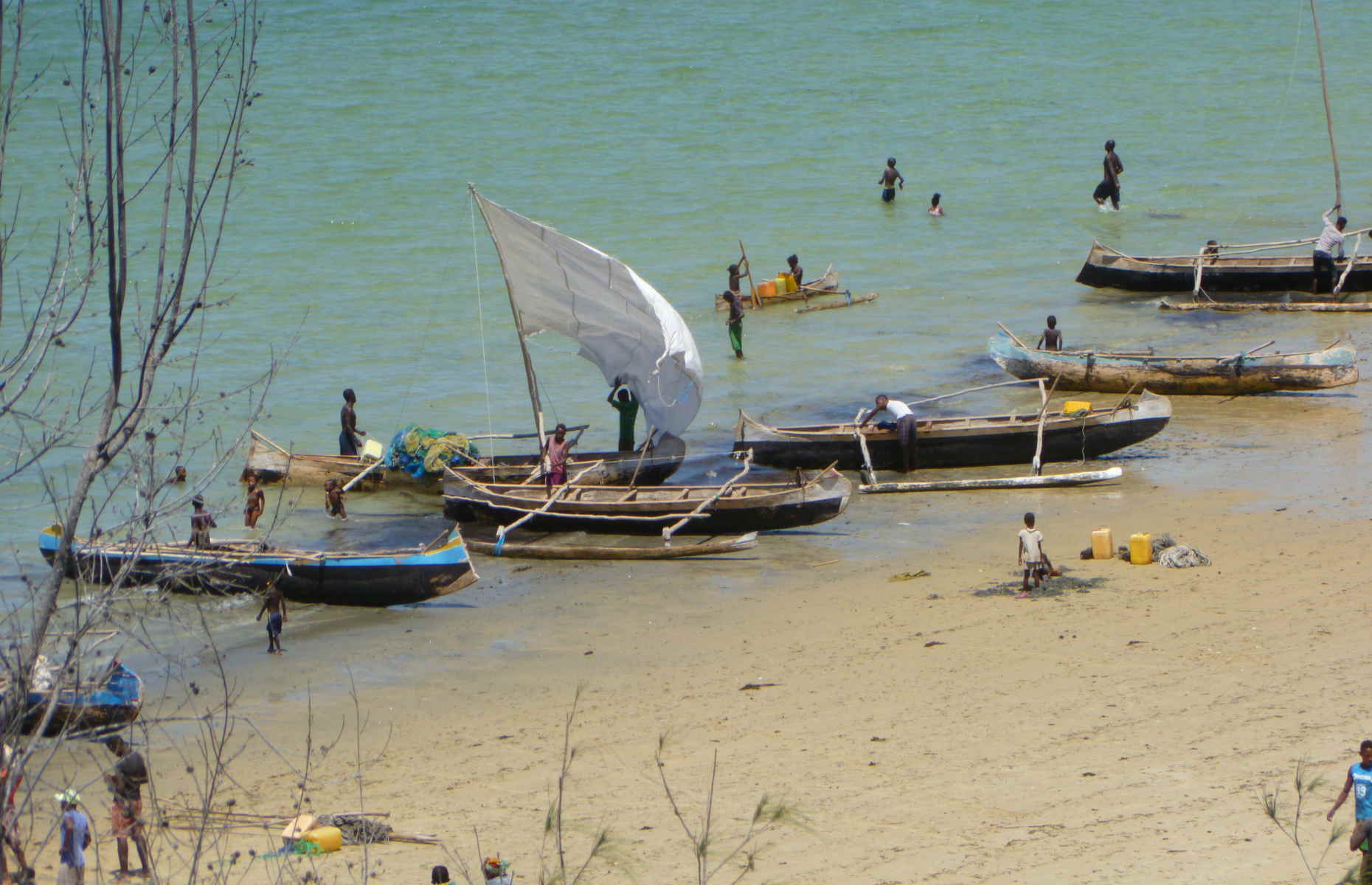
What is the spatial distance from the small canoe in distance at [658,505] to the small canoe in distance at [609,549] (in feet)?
0.82

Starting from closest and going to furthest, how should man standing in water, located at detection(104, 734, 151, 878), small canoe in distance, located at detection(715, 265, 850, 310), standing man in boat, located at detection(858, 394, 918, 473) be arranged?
man standing in water, located at detection(104, 734, 151, 878)
standing man in boat, located at detection(858, 394, 918, 473)
small canoe in distance, located at detection(715, 265, 850, 310)

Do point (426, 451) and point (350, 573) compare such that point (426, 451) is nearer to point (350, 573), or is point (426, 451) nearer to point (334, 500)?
point (334, 500)

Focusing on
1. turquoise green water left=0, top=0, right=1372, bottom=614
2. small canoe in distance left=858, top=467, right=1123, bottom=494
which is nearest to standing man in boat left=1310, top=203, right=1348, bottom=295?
turquoise green water left=0, top=0, right=1372, bottom=614

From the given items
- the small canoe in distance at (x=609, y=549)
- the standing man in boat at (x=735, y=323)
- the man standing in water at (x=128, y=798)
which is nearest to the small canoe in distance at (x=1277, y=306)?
the standing man in boat at (x=735, y=323)

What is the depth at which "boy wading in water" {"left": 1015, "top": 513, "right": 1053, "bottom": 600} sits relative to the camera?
13625 millimetres

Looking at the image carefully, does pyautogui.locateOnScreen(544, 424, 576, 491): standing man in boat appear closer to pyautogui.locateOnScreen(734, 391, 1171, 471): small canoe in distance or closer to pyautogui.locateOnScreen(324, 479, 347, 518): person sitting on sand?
pyautogui.locateOnScreen(734, 391, 1171, 471): small canoe in distance

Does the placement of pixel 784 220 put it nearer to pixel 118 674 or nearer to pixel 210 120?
pixel 210 120

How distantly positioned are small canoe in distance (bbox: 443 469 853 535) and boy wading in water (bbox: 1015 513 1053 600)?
96.7 inches

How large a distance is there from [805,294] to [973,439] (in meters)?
11.6

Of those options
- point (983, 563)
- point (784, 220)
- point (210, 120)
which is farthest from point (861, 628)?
point (210, 120)

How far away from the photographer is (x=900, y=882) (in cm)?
880

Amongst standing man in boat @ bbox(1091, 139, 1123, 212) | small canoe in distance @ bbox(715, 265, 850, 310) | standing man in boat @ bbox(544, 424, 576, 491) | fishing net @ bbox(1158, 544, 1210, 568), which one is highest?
standing man in boat @ bbox(1091, 139, 1123, 212)

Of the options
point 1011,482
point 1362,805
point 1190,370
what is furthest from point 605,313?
point 1362,805

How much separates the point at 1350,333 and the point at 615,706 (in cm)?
1647
